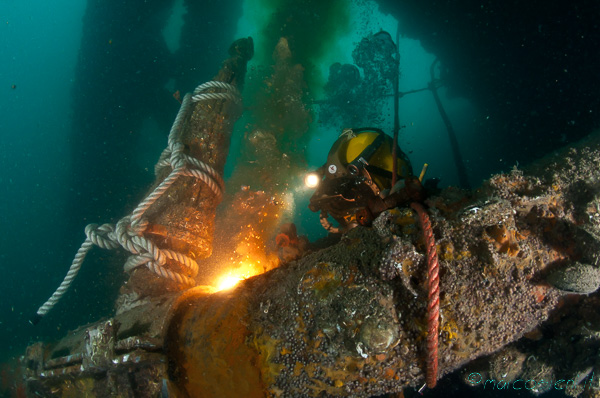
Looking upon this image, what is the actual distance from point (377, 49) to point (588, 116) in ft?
23.9

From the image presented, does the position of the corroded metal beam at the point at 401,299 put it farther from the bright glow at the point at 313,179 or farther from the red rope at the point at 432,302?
the bright glow at the point at 313,179

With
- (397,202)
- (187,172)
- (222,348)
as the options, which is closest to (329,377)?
(222,348)

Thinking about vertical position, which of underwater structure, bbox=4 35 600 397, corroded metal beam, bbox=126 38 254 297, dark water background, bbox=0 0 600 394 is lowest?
underwater structure, bbox=4 35 600 397

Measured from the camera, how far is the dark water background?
18.9 feet

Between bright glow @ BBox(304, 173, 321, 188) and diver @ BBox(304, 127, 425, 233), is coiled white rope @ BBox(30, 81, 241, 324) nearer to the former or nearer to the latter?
bright glow @ BBox(304, 173, 321, 188)

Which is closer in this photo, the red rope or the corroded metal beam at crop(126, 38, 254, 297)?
the red rope

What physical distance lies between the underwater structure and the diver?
61cm

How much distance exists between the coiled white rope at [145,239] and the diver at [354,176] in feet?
4.64

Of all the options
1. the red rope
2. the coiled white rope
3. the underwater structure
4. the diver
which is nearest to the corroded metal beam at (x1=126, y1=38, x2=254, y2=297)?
the coiled white rope

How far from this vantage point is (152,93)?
995cm

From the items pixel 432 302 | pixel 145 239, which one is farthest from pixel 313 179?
pixel 432 302

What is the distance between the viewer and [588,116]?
5.14 meters

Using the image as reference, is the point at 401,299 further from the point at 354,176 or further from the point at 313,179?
the point at 313,179

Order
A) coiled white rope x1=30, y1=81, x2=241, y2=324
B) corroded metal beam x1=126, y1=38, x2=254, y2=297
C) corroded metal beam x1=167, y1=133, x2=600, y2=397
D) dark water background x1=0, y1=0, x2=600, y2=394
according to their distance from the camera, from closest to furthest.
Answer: corroded metal beam x1=167, y1=133, x2=600, y2=397 → coiled white rope x1=30, y1=81, x2=241, y2=324 → corroded metal beam x1=126, y1=38, x2=254, y2=297 → dark water background x1=0, y1=0, x2=600, y2=394
